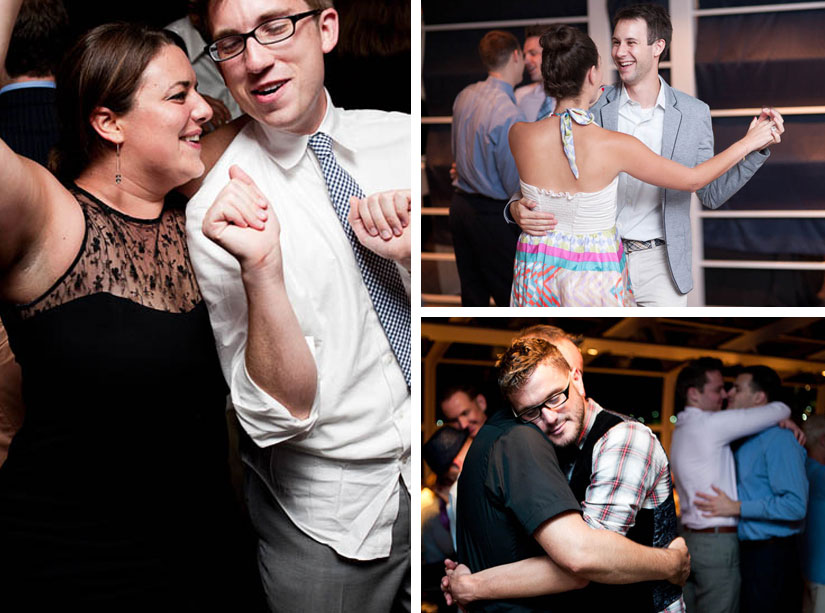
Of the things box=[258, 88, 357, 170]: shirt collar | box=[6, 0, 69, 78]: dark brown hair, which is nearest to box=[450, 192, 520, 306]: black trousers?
box=[258, 88, 357, 170]: shirt collar

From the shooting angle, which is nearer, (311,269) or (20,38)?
(311,269)

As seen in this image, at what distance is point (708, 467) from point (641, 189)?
0.63 metres

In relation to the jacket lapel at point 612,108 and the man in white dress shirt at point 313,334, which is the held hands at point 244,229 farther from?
the jacket lapel at point 612,108

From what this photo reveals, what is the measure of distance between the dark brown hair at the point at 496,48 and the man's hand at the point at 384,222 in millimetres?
354

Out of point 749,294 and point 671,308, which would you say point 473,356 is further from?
point 749,294

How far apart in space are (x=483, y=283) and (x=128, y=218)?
0.79 m

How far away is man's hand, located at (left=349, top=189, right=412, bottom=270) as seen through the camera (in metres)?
1.79

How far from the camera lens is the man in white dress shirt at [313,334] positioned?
1.76m

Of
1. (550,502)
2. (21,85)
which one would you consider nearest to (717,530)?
(550,502)

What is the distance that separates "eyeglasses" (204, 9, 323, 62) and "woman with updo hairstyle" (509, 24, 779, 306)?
54 cm

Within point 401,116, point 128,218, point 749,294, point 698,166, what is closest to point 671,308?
point 749,294

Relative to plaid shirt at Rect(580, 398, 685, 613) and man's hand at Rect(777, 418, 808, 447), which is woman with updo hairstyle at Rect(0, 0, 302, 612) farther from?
man's hand at Rect(777, 418, 808, 447)

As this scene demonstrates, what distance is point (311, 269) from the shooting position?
1840mm

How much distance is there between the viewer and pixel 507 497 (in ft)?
5.89
